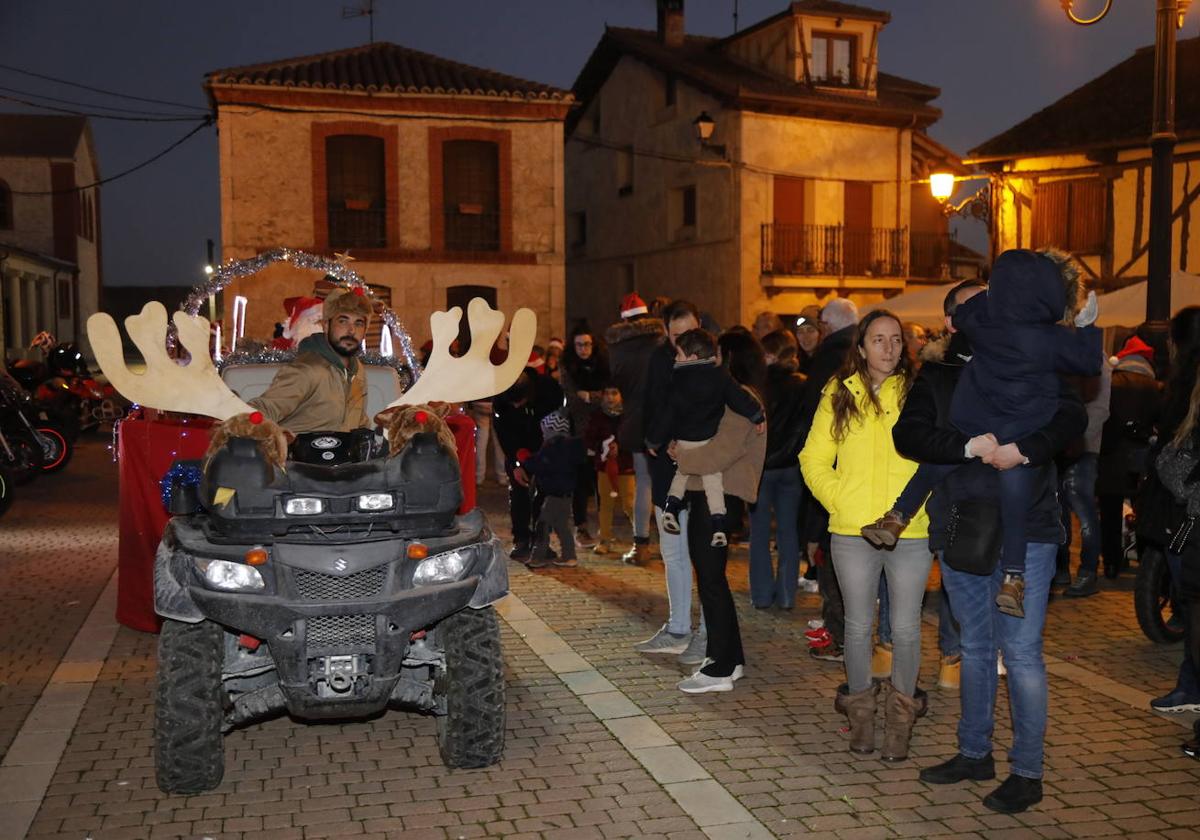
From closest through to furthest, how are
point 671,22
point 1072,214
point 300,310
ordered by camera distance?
point 300,310, point 1072,214, point 671,22

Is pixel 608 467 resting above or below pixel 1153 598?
above

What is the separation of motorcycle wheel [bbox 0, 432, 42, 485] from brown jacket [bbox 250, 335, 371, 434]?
31.1 ft

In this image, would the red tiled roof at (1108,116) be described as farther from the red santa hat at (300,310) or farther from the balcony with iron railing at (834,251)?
the red santa hat at (300,310)

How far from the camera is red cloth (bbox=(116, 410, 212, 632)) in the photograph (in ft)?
22.1

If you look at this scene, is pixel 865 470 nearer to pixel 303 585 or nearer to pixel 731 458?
pixel 731 458

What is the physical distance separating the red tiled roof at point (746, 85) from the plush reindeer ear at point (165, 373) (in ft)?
73.9

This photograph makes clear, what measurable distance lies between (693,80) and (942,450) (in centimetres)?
2438

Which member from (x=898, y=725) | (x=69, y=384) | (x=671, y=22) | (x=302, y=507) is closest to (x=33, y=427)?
(x=69, y=384)

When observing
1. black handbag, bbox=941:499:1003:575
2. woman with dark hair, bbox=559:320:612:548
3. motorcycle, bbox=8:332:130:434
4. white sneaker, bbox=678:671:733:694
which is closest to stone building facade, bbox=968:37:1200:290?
woman with dark hair, bbox=559:320:612:548

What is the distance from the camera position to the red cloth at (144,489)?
6.75 meters

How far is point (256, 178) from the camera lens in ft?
80.9

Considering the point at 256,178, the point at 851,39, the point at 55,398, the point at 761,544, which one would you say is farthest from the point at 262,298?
the point at 761,544

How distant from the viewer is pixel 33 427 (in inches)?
600

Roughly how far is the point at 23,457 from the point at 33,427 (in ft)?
3.83
